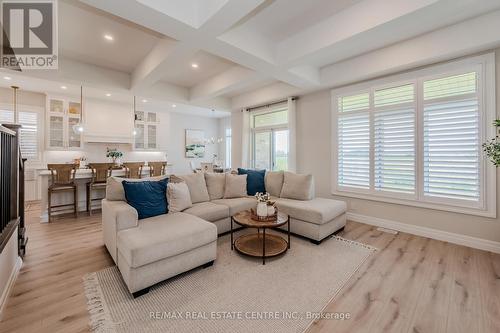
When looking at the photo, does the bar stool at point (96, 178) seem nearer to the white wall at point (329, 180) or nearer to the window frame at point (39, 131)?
the window frame at point (39, 131)

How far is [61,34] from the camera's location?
9.94ft

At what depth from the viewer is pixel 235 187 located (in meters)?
3.94

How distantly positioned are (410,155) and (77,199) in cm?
608

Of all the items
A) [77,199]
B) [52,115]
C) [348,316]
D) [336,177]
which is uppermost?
[52,115]

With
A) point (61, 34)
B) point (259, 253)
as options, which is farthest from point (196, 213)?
point (61, 34)

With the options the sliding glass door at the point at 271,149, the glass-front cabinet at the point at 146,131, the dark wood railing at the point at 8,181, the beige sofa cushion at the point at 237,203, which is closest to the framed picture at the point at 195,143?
the glass-front cabinet at the point at 146,131

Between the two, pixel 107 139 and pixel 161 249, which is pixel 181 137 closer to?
pixel 107 139

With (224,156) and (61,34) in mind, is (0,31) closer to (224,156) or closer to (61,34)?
(61,34)

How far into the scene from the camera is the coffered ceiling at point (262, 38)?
223 centimetres

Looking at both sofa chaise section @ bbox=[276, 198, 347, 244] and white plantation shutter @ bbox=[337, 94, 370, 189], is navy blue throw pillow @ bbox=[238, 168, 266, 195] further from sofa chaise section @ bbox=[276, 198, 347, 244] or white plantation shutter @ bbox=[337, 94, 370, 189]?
white plantation shutter @ bbox=[337, 94, 370, 189]

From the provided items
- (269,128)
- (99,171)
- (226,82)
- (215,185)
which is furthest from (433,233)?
(99,171)

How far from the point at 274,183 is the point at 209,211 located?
1493 mm

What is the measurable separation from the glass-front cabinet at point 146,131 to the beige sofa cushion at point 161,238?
534cm

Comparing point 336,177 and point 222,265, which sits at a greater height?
point 336,177
